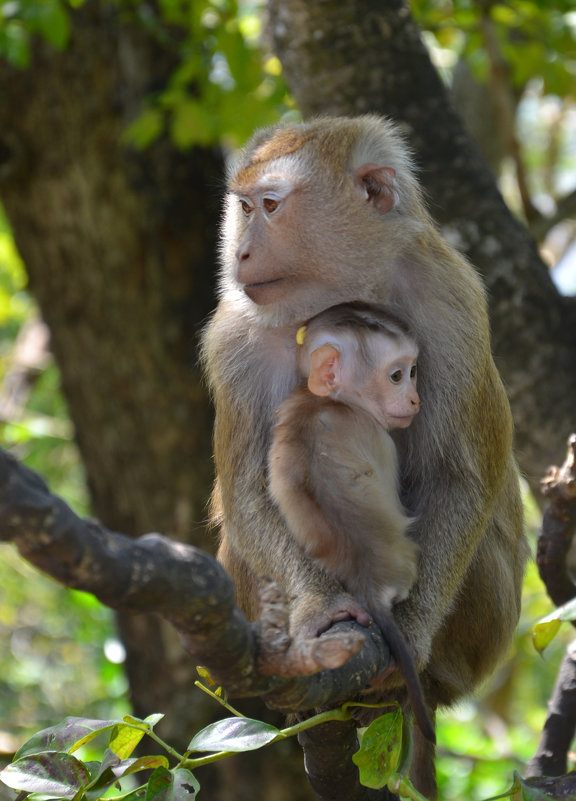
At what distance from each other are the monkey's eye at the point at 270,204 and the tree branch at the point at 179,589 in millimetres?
1737

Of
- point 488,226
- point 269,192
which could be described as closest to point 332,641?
point 269,192

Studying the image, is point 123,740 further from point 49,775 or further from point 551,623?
point 551,623

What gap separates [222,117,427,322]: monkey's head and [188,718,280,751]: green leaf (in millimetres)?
1557

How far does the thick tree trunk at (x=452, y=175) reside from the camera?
466 centimetres

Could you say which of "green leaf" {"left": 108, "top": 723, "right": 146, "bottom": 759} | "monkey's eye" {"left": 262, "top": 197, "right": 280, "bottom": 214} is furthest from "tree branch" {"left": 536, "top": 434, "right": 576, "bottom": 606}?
"green leaf" {"left": 108, "top": 723, "right": 146, "bottom": 759}

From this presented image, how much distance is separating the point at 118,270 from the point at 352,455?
394 centimetres

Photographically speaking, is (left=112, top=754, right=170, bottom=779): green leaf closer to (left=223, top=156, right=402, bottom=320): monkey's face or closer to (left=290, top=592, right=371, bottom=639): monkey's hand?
(left=290, top=592, right=371, bottom=639): monkey's hand

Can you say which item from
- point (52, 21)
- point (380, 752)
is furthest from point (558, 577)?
point (52, 21)

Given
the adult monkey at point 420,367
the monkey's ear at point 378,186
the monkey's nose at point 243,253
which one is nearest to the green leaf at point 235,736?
the adult monkey at point 420,367

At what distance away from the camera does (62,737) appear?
2.28m

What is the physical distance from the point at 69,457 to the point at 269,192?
7531 millimetres

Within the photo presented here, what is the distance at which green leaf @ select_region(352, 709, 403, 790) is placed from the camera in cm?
238

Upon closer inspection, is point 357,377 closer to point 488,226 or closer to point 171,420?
point 488,226

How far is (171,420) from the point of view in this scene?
650cm
